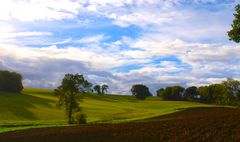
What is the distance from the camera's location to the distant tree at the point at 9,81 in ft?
434

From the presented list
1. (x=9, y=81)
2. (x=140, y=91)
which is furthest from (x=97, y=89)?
(x=9, y=81)

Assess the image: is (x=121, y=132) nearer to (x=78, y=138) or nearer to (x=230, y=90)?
(x=78, y=138)

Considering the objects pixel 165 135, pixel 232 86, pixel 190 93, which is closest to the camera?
pixel 165 135

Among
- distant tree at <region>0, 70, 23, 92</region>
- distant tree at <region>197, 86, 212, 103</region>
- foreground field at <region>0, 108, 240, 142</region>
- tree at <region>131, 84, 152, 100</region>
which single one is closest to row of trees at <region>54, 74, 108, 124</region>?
foreground field at <region>0, 108, 240, 142</region>

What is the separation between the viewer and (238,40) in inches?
1672

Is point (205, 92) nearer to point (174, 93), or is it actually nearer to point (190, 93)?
point (174, 93)

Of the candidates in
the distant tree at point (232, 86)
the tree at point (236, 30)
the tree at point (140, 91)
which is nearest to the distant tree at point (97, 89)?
the tree at point (140, 91)

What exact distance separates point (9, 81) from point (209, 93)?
6748cm

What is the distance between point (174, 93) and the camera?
16338 centimetres

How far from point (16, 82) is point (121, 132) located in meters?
106

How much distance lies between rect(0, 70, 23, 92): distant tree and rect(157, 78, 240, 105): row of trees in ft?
196

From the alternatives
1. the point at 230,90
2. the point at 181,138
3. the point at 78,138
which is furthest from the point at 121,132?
the point at 230,90

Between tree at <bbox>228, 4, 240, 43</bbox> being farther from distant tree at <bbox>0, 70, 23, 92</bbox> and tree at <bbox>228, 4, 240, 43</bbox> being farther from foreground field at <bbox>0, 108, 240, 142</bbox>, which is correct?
distant tree at <bbox>0, 70, 23, 92</bbox>

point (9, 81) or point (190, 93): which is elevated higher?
point (9, 81)
